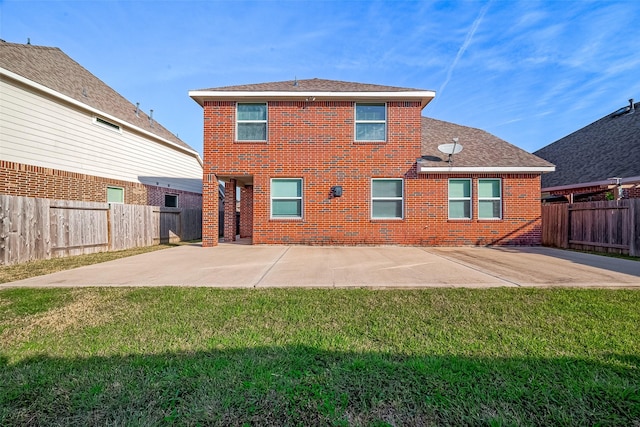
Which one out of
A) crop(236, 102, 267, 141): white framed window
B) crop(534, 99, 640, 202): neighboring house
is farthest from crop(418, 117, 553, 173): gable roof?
crop(236, 102, 267, 141): white framed window

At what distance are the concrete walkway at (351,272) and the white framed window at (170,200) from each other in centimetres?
913

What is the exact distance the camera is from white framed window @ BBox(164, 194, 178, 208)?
52.3 feet

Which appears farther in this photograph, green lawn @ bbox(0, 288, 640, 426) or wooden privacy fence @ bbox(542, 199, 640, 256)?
wooden privacy fence @ bbox(542, 199, 640, 256)

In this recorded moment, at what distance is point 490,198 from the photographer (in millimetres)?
10617

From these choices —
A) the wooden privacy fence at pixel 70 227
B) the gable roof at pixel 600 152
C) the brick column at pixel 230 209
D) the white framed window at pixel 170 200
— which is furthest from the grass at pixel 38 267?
the gable roof at pixel 600 152

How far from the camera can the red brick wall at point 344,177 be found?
10.5m

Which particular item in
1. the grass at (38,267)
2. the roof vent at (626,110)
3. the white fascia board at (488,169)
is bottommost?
the grass at (38,267)

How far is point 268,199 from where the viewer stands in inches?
420

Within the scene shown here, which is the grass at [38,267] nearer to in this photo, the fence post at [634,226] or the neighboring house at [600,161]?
the fence post at [634,226]

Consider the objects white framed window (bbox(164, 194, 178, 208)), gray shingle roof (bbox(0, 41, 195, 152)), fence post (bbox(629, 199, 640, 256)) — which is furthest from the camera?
white framed window (bbox(164, 194, 178, 208))

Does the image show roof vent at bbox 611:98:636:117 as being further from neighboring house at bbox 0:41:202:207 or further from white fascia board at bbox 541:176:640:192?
neighboring house at bbox 0:41:202:207

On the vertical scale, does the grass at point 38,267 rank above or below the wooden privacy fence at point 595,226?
below

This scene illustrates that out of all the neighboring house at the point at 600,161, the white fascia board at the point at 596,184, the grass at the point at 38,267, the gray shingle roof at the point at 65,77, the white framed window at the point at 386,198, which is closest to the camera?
the grass at the point at 38,267

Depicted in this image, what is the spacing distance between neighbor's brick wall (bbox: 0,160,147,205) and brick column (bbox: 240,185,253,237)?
530 cm
